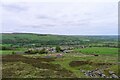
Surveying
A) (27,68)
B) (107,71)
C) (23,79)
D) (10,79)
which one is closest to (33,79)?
(23,79)

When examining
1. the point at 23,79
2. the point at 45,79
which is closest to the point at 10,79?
the point at 23,79

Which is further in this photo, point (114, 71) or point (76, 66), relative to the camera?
point (76, 66)

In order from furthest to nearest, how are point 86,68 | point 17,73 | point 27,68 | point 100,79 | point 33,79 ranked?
1. point 86,68
2. point 27,68
3. point 17,73
4. point 100,79
5. point 33,79

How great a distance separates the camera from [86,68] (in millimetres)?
53500

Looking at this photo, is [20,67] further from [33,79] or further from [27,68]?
[33,79]

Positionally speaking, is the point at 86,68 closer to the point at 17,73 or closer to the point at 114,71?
the point at 114,71

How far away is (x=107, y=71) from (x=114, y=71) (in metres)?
1.62

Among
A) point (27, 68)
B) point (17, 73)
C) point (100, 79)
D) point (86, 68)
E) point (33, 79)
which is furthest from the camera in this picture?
point (86, 68)

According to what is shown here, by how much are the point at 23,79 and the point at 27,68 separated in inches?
465

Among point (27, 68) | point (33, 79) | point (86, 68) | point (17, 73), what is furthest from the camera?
point (86, 68)

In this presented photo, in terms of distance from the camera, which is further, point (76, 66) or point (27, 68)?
point (76, 66)

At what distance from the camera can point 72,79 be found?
35438 mm

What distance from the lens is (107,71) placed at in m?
47.6

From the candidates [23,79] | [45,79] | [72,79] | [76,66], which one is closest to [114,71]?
[76,66]
